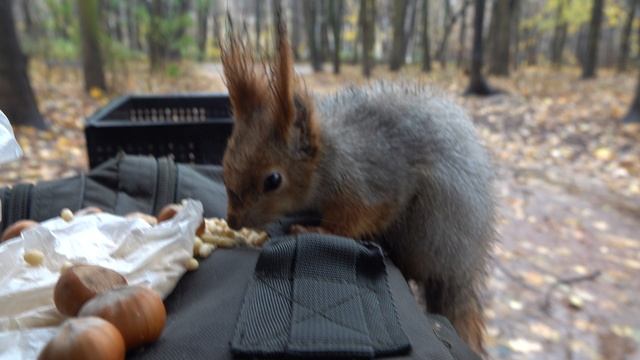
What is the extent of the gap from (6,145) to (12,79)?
3.58 meters

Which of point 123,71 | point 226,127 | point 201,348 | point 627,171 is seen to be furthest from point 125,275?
point 123,71

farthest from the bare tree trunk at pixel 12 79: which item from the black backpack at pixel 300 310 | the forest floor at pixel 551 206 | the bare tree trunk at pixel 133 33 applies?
the bare tree trunk at pixel 133 33

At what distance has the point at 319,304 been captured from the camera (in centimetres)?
89

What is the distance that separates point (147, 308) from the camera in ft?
2.95

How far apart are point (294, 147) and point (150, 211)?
49 cm

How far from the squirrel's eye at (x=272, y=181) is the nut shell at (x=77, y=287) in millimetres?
522

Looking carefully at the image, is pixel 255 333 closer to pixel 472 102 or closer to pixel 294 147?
pixel 294 147

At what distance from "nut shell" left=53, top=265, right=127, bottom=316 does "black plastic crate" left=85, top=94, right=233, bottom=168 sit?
1209mm

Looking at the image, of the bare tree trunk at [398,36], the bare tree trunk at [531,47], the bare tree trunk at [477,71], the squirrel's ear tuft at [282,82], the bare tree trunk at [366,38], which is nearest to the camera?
the squirrel's ear tuft at [282,82]

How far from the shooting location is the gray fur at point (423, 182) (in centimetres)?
153

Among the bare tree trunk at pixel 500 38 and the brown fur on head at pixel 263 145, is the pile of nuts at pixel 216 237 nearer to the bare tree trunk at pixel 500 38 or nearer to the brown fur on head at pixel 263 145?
the brown fur on head at pixel 263 145

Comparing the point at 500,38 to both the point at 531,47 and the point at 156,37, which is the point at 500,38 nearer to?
the point at 156,37

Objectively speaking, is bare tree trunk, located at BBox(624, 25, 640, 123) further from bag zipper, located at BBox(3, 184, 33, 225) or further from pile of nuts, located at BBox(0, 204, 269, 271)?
bag zipper, located at BBox(3, 184, 33, 225)

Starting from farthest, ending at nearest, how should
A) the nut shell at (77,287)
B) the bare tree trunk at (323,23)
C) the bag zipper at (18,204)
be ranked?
the bare tree trunk at (323,23), the bag zipper at (18,204), the nut shell at (77,287)
